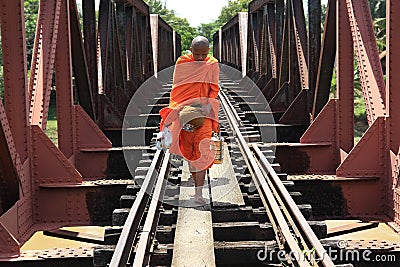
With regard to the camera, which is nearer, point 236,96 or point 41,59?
point 41,59

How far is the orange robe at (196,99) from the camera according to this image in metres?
6.47

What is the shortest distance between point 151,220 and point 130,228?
0.35m

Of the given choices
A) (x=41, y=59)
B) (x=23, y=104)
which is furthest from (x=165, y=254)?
(x=41, y=59)

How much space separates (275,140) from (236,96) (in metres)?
4.63

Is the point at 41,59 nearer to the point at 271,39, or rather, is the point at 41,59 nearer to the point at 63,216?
the point at 63,216

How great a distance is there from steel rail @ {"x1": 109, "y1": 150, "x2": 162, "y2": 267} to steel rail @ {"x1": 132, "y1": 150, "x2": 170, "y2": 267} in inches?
2.6

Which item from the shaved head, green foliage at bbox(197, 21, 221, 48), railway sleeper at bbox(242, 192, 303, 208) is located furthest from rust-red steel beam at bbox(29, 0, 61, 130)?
green foliage at bbox(197, 21, 221, 48)

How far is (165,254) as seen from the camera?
204 inches

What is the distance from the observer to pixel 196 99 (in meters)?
6.50

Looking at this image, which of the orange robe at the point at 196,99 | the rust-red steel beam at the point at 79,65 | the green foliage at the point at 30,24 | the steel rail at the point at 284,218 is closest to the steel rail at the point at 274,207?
the steel rail at the point at 284,218

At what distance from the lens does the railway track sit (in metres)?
4.77

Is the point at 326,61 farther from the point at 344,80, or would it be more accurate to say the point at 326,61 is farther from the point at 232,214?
the point at 232,214

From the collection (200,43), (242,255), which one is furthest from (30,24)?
(242,255)

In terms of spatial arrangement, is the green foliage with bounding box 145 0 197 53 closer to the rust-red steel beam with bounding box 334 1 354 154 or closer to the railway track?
the rust-red steel beam with bounding box 334 1 354 154
